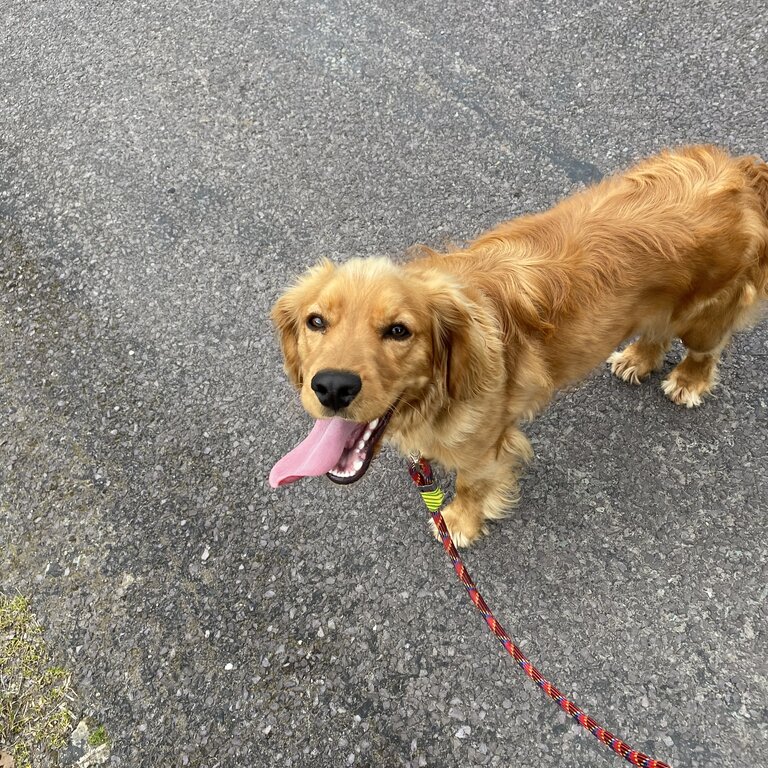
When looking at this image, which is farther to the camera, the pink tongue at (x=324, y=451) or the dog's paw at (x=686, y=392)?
the dog's paw at (x=686, y=392)

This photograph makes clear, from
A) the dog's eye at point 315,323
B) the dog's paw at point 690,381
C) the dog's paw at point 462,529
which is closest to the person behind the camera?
the dog's eye at point 315,323

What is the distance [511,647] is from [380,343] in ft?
4.30

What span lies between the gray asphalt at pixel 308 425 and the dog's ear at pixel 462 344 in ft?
3.46

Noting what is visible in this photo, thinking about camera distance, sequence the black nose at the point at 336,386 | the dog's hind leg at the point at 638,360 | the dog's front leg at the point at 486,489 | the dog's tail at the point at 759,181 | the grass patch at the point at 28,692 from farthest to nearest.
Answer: the dog's hind leg at the point at 638,360 < the dog's front leg at the point at 486,489 < the grass patch at the point at 28,692 < the dog's tail at the point at 759,181 < the black nose at the point at 336,386

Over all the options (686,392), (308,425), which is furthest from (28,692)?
(686,392)

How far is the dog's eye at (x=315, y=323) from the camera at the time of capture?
6.98 ft

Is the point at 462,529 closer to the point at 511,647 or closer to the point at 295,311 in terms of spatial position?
the point at 511,647

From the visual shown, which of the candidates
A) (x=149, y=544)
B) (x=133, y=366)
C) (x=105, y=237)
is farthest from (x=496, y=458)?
(x=105, y=237)

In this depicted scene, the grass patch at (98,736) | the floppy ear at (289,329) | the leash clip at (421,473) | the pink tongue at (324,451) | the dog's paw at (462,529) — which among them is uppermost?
the floppy ear at (289,329)

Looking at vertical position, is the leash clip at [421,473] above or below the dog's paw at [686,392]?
above

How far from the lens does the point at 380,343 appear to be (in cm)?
203

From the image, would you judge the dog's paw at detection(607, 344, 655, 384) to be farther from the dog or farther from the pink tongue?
the pink tongue

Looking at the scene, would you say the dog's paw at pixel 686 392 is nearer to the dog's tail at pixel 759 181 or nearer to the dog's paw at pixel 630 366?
the dog's paw at pixel 630 366

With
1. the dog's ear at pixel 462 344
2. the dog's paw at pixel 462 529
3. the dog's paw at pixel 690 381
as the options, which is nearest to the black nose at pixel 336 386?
the dog's ear at pixel 462 344
